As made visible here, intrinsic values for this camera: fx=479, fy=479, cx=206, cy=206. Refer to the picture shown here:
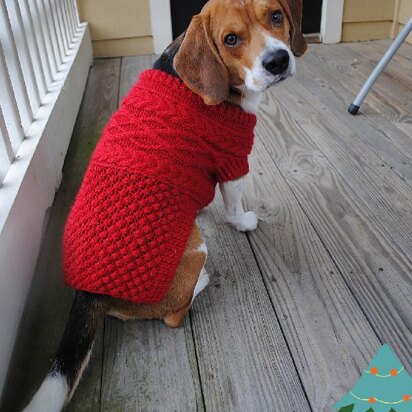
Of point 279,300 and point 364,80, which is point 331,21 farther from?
point 279,300

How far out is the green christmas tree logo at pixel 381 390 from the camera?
3.54 ft

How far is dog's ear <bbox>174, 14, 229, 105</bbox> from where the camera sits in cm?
123

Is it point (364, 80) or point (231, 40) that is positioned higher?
point (231, 40)

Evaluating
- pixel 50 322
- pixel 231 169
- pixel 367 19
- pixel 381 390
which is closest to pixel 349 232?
pixel 231 169

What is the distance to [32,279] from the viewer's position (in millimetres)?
1434

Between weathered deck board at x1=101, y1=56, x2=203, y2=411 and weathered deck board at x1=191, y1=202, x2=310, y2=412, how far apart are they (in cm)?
4

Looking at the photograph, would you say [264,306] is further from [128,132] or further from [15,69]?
[15,69]

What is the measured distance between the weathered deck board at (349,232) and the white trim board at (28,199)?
36.1 inches

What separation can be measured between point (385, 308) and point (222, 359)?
0.48m

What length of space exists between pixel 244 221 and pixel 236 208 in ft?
0.21

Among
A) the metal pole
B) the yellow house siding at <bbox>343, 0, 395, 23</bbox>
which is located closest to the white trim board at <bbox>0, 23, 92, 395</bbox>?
the metal pole

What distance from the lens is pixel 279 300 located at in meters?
1.37

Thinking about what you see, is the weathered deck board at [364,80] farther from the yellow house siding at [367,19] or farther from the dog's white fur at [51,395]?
the dog's white fur at [51,395]

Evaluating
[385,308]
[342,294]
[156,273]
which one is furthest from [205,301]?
[385,308]
